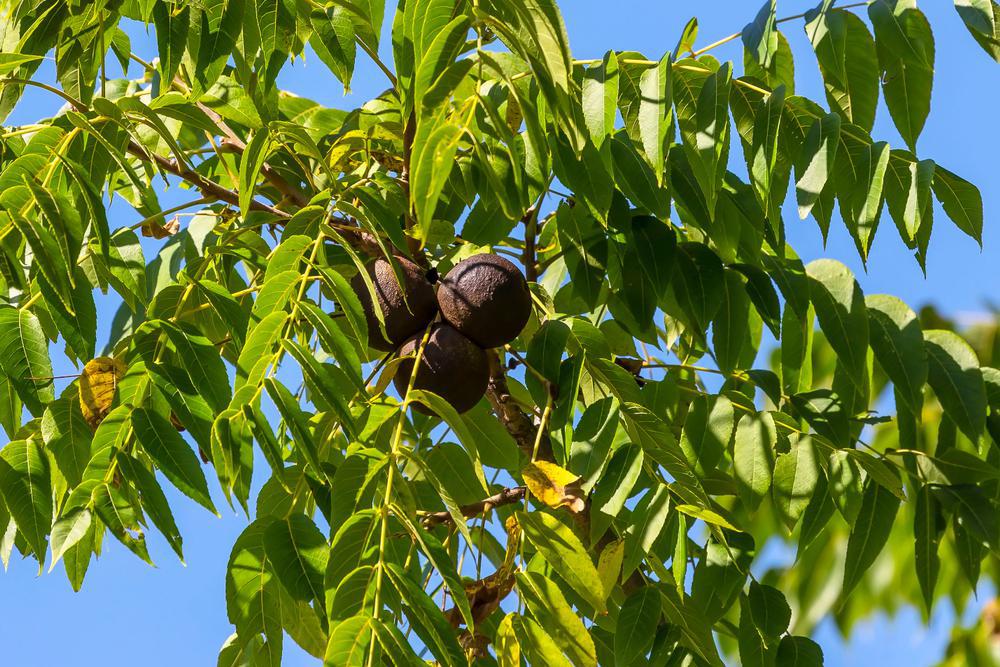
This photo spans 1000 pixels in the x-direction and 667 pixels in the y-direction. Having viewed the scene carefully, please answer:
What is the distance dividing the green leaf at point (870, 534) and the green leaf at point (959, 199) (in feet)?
1.88

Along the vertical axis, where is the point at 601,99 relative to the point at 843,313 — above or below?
above

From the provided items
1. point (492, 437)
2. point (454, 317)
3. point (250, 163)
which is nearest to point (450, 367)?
point (454, 317)

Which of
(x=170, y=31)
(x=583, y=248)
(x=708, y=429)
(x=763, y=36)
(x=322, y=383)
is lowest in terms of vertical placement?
(x=708, y=429)

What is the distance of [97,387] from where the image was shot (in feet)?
7.11

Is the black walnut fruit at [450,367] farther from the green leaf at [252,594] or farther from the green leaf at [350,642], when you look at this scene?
the green leaf at [350,642]

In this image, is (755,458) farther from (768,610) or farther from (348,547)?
(348,547)

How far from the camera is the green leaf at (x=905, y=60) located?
2.35 metres

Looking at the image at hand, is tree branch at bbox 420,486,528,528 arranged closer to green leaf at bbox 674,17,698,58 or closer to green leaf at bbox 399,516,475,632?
green leaf at bbox 399,516,475,632

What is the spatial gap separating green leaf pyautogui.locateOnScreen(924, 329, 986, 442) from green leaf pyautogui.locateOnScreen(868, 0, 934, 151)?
454 millimetres

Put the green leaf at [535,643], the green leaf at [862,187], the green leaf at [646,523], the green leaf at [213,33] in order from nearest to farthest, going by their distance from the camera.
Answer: the green leaf at [535,643]
the green leaf at [646,523]
the green leaf at [213,33]
the green leaf at [862,187]

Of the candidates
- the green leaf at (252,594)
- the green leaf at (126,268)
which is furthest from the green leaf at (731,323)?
the green leaf at (126,268)

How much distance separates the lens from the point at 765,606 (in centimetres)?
239

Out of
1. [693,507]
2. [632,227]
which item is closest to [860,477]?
[693,507]

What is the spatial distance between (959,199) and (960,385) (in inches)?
15.3
